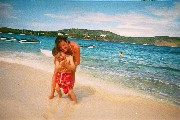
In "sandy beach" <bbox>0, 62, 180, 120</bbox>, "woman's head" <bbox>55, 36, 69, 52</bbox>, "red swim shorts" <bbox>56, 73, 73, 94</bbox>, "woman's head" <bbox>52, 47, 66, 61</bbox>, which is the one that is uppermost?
"woman's head" <bbox>55, 36, 69, 52</bbox>

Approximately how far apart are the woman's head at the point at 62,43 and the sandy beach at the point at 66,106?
90cm

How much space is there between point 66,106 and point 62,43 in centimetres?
99

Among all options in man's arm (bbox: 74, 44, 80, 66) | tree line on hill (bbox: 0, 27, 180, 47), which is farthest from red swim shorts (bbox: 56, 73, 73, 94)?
tree line on hill (bbox: 0, 27, 180, 47)

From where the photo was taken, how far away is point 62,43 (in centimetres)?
345

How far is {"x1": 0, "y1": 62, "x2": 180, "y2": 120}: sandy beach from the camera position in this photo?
345cm

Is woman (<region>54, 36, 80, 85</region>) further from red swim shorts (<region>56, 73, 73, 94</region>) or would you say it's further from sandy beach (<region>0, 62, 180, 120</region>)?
sandy beach (<region>0, 62, 180, 120</region>)

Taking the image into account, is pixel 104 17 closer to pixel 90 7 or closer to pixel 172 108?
pixel 90 7

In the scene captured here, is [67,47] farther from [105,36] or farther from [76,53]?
[105,36]

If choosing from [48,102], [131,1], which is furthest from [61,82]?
[131,1]

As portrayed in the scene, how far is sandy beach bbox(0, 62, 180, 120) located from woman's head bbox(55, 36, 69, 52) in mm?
901

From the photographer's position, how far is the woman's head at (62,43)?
343 centimetres

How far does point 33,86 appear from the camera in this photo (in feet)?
14.4

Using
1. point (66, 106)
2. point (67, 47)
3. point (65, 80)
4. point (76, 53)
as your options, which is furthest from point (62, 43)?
point (66, 106)

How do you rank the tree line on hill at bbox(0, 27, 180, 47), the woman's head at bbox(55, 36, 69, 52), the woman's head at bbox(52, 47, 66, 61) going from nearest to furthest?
1. the woman's head at bbox(55, 36, 69, 52)
2. the woman's head at bbox(52, 47, 66, 61)
3. the tree line on hill at bbox(0, 27, 180, 47)
